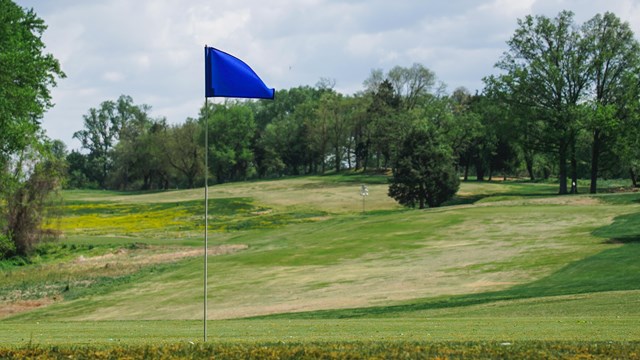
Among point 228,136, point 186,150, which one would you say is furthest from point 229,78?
point 228,136

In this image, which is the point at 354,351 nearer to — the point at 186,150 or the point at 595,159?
the point at 595,159

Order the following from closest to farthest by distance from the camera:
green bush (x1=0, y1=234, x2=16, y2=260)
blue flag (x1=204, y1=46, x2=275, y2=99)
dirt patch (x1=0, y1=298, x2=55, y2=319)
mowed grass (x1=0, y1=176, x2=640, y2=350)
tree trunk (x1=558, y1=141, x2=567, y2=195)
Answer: blue flag (x1=204, y1=46, x2=275, y2=99) → mowed grass (x1=0, y1=176, x2=640, y2=350) → dirt patch (x1=0, y1=298, x2=55, y2=319) → green bush (x1=0, y1=234, x2=16, y2=260) → tree trunk (x1=558, y1=141, x2=567, y2=195)

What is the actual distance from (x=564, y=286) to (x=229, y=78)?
1990cm

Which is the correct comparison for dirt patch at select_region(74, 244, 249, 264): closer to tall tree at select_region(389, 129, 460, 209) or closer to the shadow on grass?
the shadow on grass

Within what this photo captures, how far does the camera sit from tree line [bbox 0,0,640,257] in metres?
42.1

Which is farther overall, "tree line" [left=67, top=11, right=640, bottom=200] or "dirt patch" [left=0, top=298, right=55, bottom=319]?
"tree line" [left=67, top=11, right=640, bottom=200]

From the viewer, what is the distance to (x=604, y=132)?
81750 mm

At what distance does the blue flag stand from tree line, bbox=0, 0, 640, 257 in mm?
6087

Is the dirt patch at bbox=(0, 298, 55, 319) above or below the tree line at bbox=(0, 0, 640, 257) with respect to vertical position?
below

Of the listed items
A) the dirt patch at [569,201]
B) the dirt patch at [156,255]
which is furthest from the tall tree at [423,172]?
the dirt patch at [156,255]

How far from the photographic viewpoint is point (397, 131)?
122125 millimetres

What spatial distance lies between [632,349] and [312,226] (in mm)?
61282

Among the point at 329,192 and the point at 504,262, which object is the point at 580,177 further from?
the point at 504,262

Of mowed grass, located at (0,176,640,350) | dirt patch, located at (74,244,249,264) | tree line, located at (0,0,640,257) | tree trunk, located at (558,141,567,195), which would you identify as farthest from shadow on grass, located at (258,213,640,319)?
tree trunk, located at (558,141,567,195)
